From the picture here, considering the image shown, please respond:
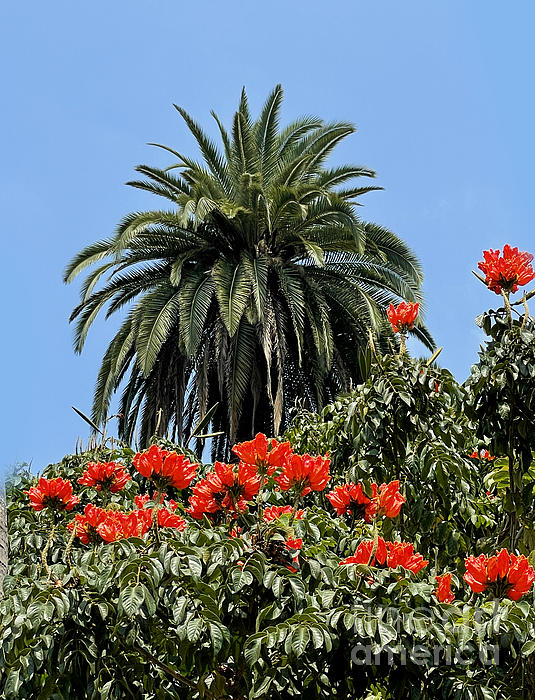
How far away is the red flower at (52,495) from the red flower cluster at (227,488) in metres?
0.76

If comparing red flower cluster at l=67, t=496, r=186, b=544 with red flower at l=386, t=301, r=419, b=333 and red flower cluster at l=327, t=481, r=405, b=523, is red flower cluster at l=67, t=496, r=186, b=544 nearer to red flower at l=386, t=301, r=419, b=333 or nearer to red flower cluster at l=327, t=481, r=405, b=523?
red flower cluster at l=327, t=481, r=405, b=523

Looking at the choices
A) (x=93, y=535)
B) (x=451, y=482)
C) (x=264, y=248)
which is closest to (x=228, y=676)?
(x=93, y=535)

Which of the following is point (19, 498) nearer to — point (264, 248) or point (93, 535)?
point (93, 535)

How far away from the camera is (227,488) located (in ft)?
9.75

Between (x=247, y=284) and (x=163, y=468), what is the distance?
8.70m

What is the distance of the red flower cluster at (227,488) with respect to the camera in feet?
9.68

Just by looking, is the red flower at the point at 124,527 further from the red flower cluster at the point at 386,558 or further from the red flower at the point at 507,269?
the red flower at the point at 507,269

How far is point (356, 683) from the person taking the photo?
9.36 ft

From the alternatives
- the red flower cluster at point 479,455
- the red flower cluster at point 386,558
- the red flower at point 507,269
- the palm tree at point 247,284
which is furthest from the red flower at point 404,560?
the palm tree at point 247,284

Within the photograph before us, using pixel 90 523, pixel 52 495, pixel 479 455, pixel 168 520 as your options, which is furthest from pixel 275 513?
pixel 479 455

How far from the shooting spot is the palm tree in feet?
38.4

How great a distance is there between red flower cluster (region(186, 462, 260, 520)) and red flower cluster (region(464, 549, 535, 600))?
763mm

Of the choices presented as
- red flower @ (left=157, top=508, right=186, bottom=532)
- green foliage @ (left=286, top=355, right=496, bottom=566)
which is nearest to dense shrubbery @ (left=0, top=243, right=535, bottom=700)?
red flower @ (left=157, top=508, right=186, bottom=532)

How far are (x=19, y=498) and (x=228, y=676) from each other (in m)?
2.24
